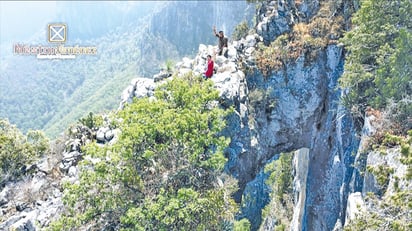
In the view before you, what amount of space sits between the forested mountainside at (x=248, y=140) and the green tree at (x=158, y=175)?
42 millimetres

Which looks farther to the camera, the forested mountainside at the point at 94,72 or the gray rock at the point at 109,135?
the forested mountainside at the point at 94,72

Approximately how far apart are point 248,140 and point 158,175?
271 inches

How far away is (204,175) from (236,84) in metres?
6.32

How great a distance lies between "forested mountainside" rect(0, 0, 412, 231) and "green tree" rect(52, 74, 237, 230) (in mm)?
42

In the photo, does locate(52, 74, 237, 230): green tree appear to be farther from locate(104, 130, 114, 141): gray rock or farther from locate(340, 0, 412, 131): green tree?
locate(340, 0, 412, 131): green tree

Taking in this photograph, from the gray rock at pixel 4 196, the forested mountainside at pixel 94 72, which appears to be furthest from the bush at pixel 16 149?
the forested mountainside at pixel 94 72

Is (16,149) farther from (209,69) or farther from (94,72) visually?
(94,72)

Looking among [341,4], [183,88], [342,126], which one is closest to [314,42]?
[341,4]

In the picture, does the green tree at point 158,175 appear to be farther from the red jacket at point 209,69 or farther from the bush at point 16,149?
the red jacket at point 209,69

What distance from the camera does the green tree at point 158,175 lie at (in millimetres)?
10680

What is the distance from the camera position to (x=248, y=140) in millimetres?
17781

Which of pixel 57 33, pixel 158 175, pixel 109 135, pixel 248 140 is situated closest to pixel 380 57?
pixel 248 140

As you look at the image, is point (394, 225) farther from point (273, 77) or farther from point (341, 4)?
point (341, 4)

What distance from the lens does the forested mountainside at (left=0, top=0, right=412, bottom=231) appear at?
1098 centimetres
